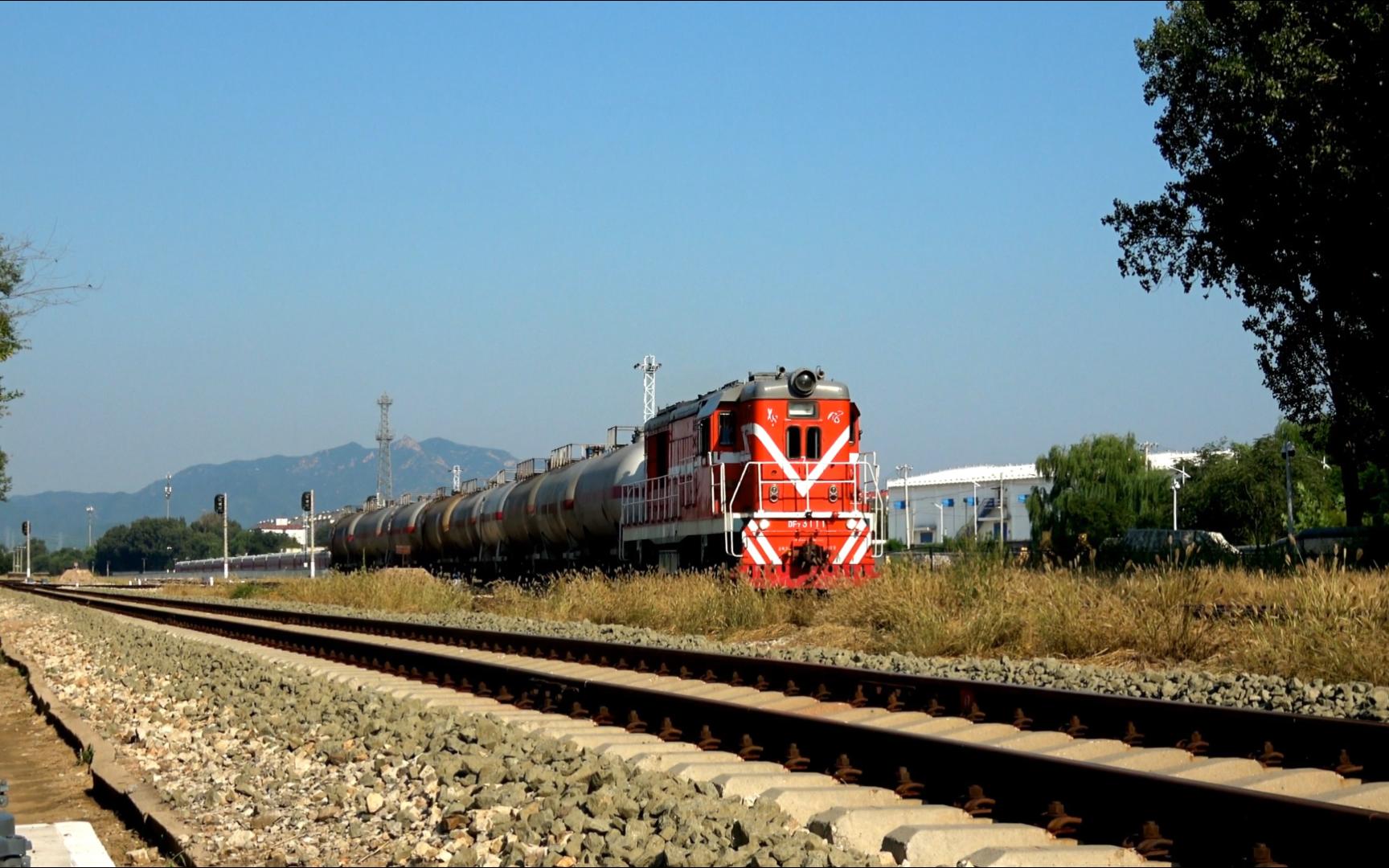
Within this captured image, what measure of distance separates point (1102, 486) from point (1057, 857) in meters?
89.0

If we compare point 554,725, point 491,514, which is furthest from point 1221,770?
point 491,514

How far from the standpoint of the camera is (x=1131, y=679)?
10938 mm

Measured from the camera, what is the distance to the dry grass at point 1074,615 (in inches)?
468

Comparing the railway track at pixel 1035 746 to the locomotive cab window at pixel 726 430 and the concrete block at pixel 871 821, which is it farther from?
the locomotive cab window at pixel 726 430

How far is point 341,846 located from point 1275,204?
23.0 m

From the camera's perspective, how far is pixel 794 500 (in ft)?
71.4

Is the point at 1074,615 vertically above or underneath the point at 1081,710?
above

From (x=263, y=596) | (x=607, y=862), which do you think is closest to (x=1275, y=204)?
(x=607, y=862)

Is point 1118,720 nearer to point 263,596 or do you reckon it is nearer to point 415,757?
point 415,757

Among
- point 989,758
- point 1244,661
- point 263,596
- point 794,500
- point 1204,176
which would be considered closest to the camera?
point 989,758

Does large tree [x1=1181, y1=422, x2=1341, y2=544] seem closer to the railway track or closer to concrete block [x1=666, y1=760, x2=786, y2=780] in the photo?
the railway track

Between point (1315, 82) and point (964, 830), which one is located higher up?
point (1315, 82)

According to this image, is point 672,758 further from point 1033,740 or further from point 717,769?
point 1033,740

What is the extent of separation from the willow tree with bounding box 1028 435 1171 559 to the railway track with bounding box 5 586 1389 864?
3094 inches
